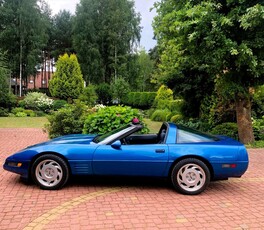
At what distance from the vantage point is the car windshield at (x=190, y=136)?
5.15 m

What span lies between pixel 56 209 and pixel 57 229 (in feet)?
2.17

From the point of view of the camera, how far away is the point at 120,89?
32.2 metres

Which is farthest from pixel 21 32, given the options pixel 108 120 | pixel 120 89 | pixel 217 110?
pixel 108 120

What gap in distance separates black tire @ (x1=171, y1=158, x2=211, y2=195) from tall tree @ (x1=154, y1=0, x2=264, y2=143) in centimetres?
423

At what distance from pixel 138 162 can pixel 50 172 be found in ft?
4.79

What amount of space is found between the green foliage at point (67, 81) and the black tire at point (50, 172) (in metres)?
25.7

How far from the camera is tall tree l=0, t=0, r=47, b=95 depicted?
3155 centimetres

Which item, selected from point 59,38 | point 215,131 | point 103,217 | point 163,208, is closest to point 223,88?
point 215,131

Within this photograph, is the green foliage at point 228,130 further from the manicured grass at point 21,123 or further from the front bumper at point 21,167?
the manicured grass at point 21,123

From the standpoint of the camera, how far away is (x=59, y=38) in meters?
43.2

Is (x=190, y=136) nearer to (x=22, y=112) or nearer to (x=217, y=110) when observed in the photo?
(x=217, y=110)

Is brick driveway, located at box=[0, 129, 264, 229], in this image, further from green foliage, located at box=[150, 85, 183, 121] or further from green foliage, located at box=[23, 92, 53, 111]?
green foliage, located at box=[23, 92, 53, 111]

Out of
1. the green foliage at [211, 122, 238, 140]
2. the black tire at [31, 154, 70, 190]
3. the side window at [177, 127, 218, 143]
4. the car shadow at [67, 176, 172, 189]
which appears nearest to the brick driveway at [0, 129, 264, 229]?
the car shadow at [67, 176, 172, 189]

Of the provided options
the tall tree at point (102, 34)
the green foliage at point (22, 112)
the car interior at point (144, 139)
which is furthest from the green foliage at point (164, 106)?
the car interior at point (144, 139)
